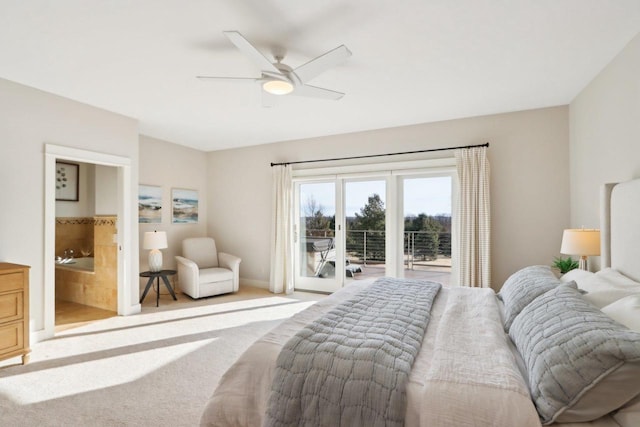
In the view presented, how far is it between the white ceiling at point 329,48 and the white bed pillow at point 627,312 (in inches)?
70.7

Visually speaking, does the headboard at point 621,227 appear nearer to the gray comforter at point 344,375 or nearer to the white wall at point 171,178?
the gray comforter at point 344,375

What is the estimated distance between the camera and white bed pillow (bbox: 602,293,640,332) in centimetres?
138

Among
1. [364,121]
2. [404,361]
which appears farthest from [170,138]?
[404,361]

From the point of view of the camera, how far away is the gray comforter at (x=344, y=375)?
1291 millimetres

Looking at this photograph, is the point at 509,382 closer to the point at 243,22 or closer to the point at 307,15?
the point at 307,15

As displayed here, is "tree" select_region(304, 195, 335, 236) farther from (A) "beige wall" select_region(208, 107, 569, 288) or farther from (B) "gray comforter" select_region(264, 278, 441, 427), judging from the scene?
(B) "gray comforter" select_region(264, 278, 441, 427)

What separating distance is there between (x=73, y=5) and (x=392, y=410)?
288 centimetres

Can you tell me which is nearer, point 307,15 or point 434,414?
point 434,414

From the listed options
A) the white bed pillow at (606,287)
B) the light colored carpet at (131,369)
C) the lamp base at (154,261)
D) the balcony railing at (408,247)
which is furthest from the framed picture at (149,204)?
the white bed pillow at (606,287)

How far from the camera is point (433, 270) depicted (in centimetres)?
466

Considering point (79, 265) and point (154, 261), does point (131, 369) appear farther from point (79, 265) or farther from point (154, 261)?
point (79, 265)

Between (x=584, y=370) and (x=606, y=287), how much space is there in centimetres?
110

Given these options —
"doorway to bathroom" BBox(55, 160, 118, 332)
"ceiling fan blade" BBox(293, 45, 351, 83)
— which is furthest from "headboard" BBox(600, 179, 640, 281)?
"doorway to bathroom" BBox(55, 160, 118, 332)

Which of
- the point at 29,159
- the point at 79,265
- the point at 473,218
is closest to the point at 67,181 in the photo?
the point at 79,265
